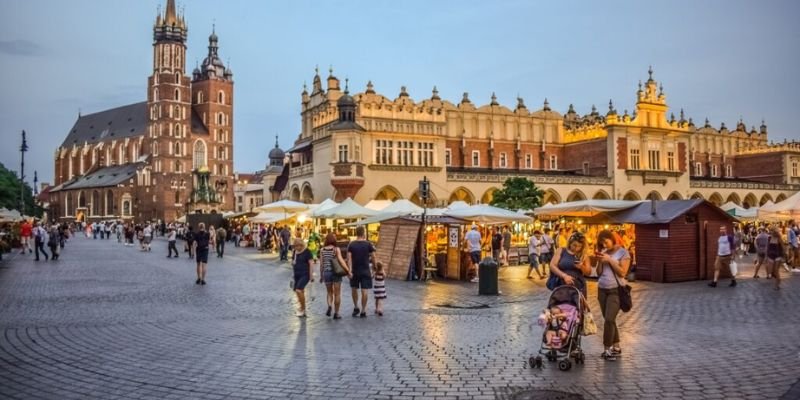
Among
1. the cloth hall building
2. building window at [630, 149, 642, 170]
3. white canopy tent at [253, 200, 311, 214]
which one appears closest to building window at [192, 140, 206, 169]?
the cloth hall building

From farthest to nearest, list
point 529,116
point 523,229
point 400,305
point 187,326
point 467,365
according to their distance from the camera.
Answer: point 529,116 < point 523,229 < point 400,305 < point 187,326 < point 467,365

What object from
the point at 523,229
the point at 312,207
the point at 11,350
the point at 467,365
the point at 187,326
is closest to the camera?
the point at 467,365

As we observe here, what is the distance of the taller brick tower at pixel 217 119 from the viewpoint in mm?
115875

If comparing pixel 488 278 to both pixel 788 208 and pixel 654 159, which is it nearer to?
pixel 788 208

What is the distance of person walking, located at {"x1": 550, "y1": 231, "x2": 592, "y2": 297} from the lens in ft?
28.7

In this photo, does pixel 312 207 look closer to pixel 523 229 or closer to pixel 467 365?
pixel 523 229

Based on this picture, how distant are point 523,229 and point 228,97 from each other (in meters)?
98.7

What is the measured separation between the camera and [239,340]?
10.2 m

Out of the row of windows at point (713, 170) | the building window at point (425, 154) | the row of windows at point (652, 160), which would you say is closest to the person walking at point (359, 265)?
the building window at point (425, 154)

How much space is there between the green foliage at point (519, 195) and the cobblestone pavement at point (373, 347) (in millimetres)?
27109

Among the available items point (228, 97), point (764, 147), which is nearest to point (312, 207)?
point (764, 147)

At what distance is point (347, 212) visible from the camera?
29.1 metres

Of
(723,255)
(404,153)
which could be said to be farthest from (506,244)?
(404,153)

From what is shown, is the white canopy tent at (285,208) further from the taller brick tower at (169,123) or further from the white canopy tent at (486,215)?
the taller brick tower at (169,123)
